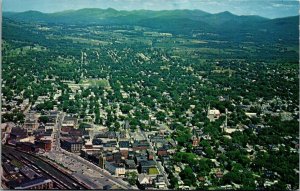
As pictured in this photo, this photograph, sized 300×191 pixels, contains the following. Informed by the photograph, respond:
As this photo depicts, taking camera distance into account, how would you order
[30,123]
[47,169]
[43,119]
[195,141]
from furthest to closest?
[43,119]
[30,123]
[195,141]
[47,169]

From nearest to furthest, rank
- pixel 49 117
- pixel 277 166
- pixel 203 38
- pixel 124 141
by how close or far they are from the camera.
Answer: pixel 277 166, pixel 124 141, pixel 49 117, pixel 203 38

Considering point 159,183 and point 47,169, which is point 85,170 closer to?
point 47,169

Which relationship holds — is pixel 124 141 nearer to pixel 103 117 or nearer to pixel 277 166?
pixel 103 117

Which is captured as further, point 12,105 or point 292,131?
point 12,105

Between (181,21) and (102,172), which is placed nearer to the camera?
(102,172)

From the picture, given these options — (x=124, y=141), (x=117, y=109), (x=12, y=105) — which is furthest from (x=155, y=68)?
(x=124, y=141)

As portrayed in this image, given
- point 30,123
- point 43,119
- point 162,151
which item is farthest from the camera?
point 43,119

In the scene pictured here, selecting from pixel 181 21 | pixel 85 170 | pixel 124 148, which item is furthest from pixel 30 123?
pixel 181 21

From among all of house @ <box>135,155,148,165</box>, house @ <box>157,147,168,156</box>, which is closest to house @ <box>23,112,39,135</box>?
house @ <box>135,155,148,165</box>
